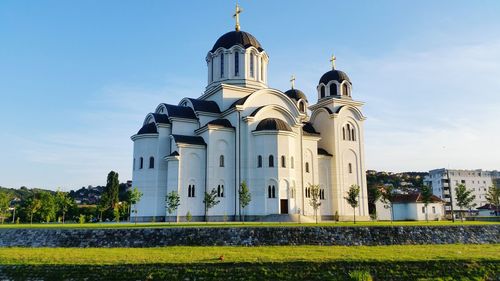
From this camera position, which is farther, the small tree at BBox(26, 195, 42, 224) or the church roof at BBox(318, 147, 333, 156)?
the church roof at BBox(318, 147, 333, 156)

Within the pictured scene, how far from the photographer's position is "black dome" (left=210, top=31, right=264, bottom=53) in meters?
41.1

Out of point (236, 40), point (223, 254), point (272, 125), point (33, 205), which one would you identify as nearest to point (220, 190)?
point (272, 125)

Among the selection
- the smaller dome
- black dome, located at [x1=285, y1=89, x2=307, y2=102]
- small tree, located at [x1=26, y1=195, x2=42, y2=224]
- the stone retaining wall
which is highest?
black dome, located at [x1=285, y1=89, x2=307, y2=102]

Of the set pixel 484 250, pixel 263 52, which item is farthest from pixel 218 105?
pixel 484 250

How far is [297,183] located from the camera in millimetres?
37062

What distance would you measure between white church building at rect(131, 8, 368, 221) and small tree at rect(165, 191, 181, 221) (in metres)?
1.00

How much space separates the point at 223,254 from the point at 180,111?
73.5 ft

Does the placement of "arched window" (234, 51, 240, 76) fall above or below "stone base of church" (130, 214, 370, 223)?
above

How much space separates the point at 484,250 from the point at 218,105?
26.0 metres

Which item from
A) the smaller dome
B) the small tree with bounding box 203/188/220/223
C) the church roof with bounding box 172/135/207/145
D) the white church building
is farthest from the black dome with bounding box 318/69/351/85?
the small tree with bounding box 203/188/220/223

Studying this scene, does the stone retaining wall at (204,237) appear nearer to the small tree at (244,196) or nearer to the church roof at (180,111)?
the small tree at (244,196)

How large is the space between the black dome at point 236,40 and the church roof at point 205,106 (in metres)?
6.14

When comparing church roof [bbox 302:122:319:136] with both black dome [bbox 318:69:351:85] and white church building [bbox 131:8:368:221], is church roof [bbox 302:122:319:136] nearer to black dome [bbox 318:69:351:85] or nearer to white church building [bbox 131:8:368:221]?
white church building [bbox 131:8:368:221]

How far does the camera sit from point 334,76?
44344 mm
